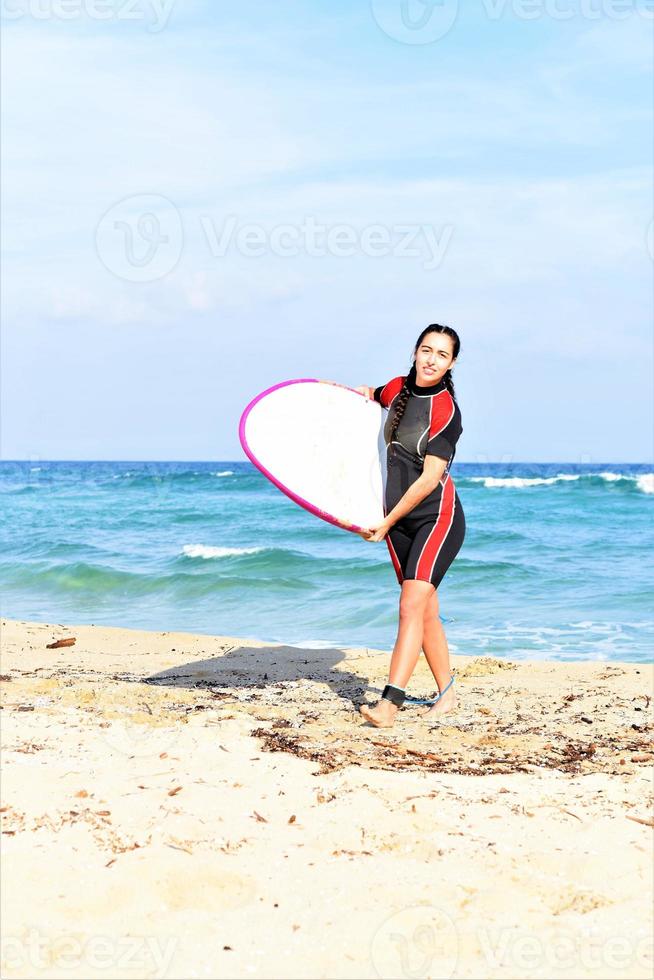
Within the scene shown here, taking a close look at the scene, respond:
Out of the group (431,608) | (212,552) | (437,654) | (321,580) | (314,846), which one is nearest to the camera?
(314,846)

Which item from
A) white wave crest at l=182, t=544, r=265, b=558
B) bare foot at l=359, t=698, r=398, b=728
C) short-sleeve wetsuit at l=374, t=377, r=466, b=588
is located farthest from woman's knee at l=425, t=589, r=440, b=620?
white wave crest at l=182, t=544, r=265, b=558

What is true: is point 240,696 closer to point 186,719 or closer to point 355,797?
point 186,719

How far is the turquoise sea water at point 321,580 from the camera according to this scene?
31.2ft

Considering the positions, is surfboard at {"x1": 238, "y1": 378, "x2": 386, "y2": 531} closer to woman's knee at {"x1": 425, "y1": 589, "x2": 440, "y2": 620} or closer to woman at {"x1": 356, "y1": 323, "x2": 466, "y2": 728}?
woman at {"x1": 356, "y1": 323, "x2": 466, "y2": 728}

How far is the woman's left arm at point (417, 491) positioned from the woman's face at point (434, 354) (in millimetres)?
434

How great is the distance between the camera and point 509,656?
822 centimetres

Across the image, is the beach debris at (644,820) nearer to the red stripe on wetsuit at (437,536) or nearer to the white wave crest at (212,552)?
the red stripe on wetsuit at (437,536)

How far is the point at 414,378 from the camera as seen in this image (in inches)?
186

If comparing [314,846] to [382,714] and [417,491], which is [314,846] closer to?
[382,714]

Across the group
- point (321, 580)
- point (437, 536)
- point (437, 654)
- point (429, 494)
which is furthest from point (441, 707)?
point (321, 580)

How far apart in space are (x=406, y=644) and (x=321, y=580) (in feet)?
28.0

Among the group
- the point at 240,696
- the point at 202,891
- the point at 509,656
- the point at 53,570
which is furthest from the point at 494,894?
the point at 53,570

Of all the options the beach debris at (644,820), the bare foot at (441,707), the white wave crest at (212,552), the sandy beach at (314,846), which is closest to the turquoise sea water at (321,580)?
the white wave crest at (212,552)

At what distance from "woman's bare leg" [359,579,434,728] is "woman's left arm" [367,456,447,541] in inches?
11.9
